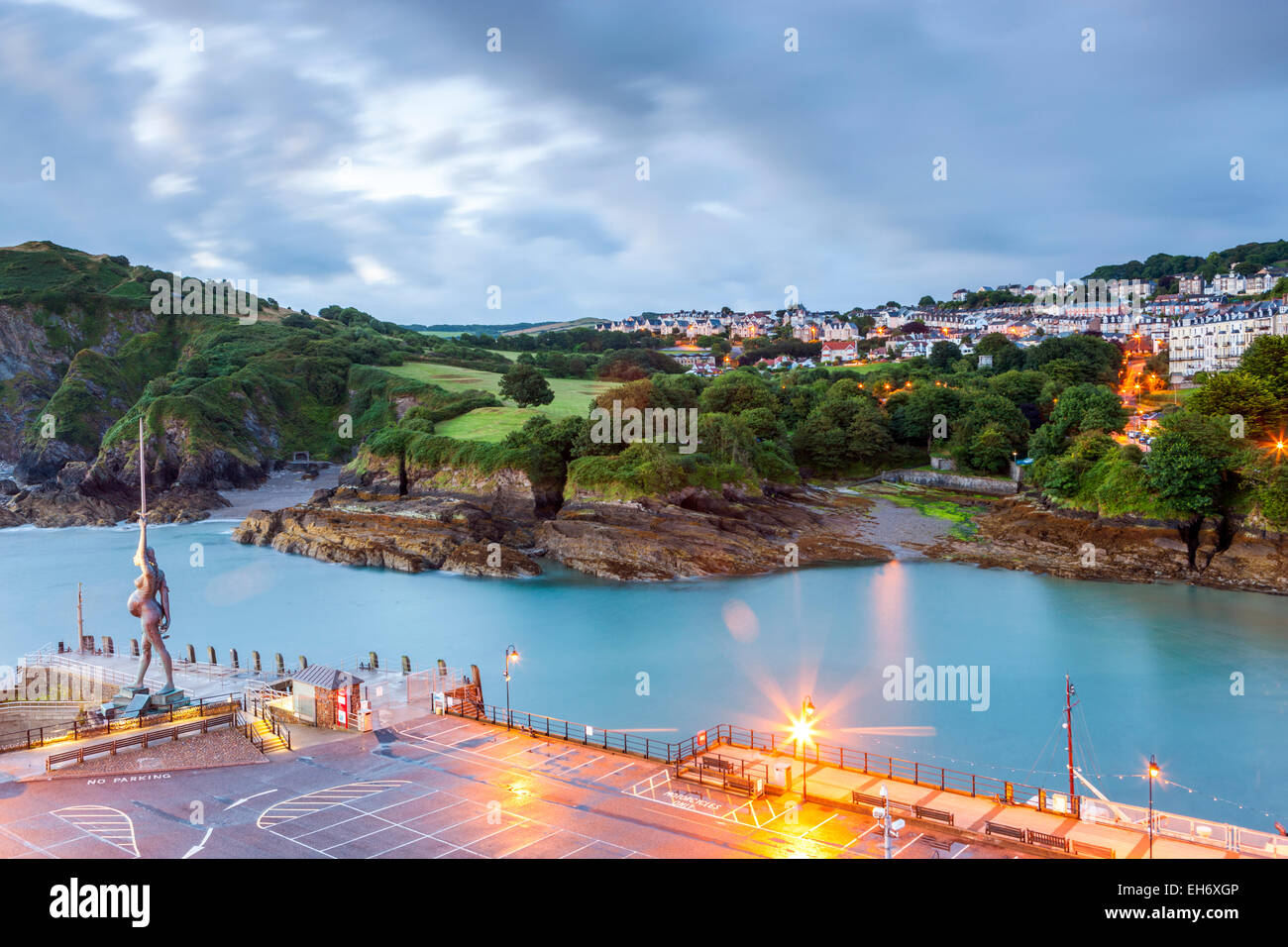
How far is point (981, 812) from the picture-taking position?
59.7 ft

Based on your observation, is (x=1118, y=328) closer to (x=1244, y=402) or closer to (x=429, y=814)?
(x=1244, y=402)

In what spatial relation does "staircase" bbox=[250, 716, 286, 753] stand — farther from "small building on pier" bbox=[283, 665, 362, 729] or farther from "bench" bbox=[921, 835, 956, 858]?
"bench" bbox=[921, 835, 956, 858]

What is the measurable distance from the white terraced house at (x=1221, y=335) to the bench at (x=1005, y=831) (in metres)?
82.2

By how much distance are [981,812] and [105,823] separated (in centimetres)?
1667

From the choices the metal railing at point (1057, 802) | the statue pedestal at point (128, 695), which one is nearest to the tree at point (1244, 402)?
the metal railing at point (1057, 802)

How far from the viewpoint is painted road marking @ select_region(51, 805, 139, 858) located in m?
17.3

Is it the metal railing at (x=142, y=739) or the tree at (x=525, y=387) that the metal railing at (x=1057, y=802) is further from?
the tree at (x=525, y=387)

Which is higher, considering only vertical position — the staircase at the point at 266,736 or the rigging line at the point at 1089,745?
the staircase at the point at 266,736

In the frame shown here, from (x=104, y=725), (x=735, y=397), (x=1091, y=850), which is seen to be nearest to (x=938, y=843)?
(x=1091, y=850)

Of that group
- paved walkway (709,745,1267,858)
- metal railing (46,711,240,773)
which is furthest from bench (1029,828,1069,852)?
metal railing (46,711,240,773)

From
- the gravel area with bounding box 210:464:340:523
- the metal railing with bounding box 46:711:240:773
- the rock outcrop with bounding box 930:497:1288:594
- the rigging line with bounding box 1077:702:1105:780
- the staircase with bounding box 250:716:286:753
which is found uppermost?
the gravel area with bounding box 210:464:340:523

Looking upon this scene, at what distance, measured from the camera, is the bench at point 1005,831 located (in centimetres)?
1705

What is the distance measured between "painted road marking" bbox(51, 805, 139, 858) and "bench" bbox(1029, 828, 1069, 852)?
15.7 m
